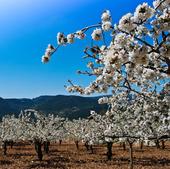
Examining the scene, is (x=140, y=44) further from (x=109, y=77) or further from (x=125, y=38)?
(x=109, y=77)

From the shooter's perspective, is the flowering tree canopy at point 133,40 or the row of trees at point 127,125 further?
the row of trees at point 127,125

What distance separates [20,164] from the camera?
113ft

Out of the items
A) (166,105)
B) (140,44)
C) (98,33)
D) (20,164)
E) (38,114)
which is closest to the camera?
(140,44)

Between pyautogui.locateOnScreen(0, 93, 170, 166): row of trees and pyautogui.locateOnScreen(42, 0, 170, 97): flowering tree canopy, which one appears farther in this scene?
pyautogui.locateOnScreen(0, 93, 170, 166): row of trees

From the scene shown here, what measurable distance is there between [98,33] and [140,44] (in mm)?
939

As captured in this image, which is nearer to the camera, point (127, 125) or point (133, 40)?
point (133, 40)

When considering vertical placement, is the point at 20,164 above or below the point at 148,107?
below

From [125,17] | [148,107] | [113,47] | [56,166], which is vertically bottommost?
[56,166]

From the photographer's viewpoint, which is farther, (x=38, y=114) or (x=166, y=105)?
(x=38, y=114)

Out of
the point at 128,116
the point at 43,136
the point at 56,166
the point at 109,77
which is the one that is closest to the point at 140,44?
the point at 109,77

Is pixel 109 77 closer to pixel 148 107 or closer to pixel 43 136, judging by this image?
pixel 148 107

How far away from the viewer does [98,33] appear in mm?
6273

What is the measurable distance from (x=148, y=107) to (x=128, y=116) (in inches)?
724

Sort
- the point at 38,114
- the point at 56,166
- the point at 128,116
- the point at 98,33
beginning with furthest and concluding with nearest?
the point at 38,114
the point at 56,166
the point at 128,116
the point at 98,33
